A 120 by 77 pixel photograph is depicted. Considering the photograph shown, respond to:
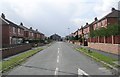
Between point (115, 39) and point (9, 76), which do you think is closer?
point (9, 76)

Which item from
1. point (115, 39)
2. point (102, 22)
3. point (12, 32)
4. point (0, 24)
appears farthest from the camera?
point (102, 22)

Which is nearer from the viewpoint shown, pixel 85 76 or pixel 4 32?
pixel 85 76

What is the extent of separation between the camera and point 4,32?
56281 millimetres

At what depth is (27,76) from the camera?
13.2 meters

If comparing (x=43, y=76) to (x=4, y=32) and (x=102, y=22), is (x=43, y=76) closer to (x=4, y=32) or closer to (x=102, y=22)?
(x=4, y=32)

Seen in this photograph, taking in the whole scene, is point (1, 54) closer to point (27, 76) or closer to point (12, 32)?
point (27, 76)

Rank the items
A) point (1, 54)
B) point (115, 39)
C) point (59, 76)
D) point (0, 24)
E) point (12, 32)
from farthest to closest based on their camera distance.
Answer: point (12, 32) → point (0, 24) → point (115, 39) → point (1, 54) → point (59, 76)

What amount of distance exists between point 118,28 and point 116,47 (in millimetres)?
5413

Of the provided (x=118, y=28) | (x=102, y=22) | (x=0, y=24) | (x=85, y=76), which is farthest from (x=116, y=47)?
(x=102, y=22)

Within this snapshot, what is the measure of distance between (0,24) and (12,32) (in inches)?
274

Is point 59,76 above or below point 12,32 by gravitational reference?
below

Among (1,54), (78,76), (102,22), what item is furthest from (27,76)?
(102,22)

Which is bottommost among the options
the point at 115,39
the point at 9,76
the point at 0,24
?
the point at 9,76

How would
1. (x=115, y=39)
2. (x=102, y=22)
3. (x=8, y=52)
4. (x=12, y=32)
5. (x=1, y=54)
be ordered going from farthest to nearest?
(x=102, y=22), (x=12, y=32), (x=115, y=39), (x=8, y=52), (x=1, y=54)
